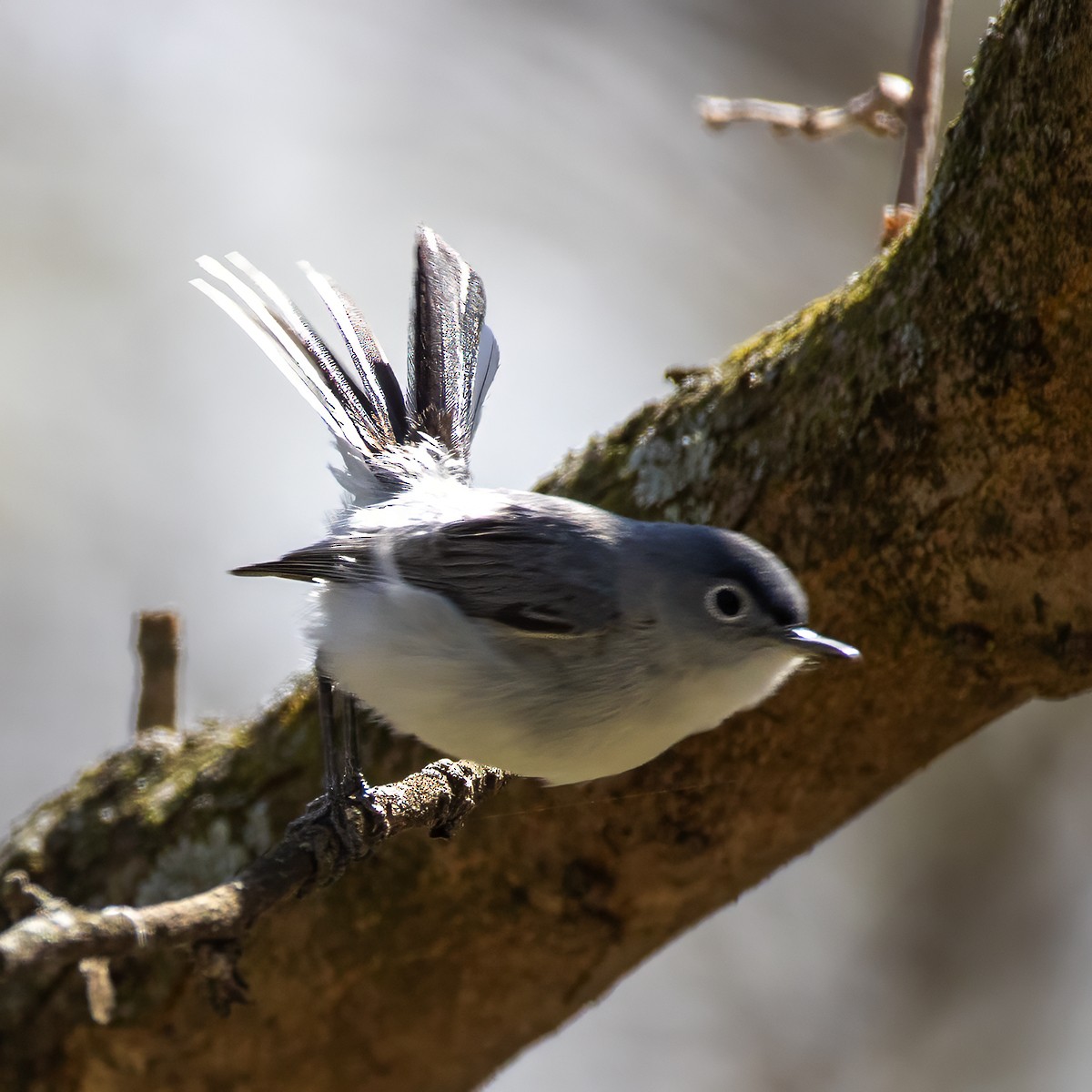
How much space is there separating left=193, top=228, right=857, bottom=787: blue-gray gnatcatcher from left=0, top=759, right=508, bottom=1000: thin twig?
15 cm

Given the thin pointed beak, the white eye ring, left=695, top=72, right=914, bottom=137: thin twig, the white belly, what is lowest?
the white belly

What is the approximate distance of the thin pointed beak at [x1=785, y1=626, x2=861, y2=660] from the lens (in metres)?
1.79

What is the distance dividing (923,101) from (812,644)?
1.47 metres

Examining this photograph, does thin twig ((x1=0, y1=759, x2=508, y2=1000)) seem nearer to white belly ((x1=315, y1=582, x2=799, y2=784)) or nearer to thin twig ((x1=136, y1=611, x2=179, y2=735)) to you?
white belly ((x1=315, y1=582, x2=799, y2=784))

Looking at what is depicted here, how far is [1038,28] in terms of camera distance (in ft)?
6.10

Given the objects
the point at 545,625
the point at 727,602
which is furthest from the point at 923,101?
the point at 545,625

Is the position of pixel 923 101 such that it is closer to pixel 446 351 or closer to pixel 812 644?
pixel 446 351

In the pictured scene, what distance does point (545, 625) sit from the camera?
1907mm

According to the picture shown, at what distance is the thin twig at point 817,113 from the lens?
276 centimetres

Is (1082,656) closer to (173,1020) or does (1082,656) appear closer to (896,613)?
(896,613)

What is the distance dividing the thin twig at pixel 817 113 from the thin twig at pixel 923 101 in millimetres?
39

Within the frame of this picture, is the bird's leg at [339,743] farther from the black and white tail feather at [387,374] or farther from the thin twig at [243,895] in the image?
the black and white tail feather at [387,374]

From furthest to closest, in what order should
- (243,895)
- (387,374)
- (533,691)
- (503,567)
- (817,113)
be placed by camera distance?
(817,113) < (387,374) < (503,567) < (533,691) < (243,895)

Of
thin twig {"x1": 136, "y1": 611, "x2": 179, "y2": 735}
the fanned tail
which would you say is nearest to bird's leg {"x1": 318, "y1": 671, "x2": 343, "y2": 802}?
the fanned tail
